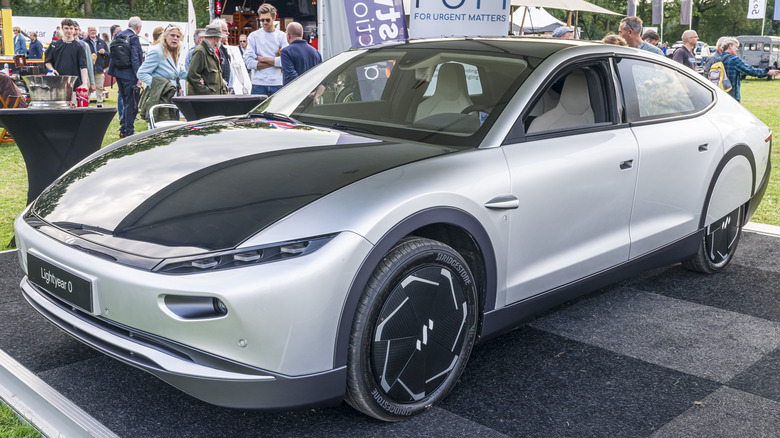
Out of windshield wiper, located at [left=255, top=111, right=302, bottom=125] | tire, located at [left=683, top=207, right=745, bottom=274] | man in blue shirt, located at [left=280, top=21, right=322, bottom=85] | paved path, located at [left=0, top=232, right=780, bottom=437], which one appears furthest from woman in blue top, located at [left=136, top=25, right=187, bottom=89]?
tire, located at [left=683, top=207, right=745, bottom=274]

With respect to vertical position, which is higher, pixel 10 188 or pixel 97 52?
pixel 97 52

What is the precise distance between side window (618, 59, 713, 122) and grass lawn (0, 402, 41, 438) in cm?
318

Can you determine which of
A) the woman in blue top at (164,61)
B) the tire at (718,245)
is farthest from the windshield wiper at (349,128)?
the woman in blue top at (164,61)

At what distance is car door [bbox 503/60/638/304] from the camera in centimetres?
324

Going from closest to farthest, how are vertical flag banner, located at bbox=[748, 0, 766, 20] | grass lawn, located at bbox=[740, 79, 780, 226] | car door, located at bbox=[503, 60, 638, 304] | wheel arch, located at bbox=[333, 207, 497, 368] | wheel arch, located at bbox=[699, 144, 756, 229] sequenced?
wheel arch, located at bbox=[333, 207, 497, 368], car door, located at bbox=[503, 60, 638, 304], wheel arch, located at bbox=[699, 144, 756, 229], grass lawn, located at bbox=[740, 79, 780, 226], vertical flag banner, located at bbox=[748, 0, 766, 20]

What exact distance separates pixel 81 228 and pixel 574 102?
2452 mm

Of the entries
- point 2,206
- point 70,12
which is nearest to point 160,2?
point 70,12

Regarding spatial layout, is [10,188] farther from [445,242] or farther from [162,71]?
[445,242]

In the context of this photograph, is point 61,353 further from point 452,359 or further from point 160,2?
point 160,2

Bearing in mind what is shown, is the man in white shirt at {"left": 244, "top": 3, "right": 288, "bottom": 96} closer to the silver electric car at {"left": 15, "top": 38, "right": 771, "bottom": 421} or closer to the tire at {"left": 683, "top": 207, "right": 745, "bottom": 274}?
the silver electric car at {"left": 15, "top": 38, "right": 771, "bottom": 421}

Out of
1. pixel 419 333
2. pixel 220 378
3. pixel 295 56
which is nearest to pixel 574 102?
pixel 419 333

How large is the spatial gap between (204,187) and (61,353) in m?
1.33

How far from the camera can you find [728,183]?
15.2 feet

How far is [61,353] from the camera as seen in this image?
3.49 metres
